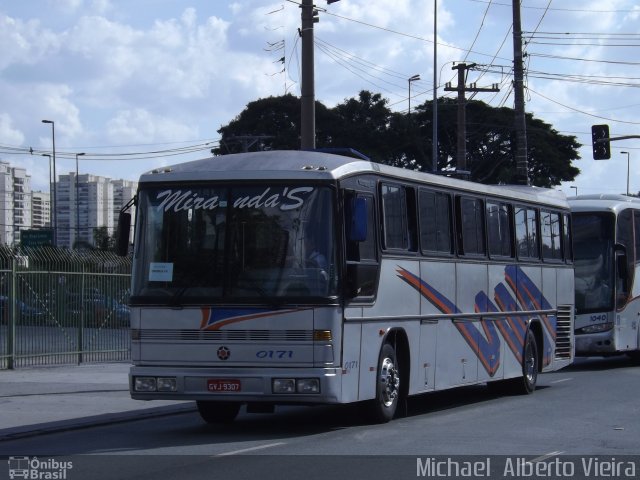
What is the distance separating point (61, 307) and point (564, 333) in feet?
34.0

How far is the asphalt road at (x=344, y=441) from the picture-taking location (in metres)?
11.1

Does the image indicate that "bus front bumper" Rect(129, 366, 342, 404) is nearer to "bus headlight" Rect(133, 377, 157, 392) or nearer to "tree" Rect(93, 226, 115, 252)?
"bus headlight" Rect(133, 377, 157, 392)

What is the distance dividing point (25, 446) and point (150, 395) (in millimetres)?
1493

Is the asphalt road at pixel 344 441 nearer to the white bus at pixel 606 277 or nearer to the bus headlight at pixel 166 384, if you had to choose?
the bus headlight at pixel 166 384

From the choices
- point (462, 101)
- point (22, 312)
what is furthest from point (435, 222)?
point (462, 101)

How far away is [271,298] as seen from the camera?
43.2 ft

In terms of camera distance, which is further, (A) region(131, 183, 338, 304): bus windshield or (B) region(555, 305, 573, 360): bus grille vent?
(B) region(555, 305, 573, 360): bus grille vent

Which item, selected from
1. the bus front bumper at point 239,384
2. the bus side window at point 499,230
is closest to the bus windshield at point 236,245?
the bus front bumper at point 239,384

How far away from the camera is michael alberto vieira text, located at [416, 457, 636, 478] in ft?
34.8

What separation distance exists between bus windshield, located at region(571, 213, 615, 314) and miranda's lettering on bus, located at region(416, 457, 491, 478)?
14.4 meters

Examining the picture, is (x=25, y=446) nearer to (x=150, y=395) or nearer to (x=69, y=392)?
(x=150, y=395)

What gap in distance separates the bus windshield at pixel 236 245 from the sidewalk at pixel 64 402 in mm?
2683


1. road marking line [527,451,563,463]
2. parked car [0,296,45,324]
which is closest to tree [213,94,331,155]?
parked car [0,296,45,324]

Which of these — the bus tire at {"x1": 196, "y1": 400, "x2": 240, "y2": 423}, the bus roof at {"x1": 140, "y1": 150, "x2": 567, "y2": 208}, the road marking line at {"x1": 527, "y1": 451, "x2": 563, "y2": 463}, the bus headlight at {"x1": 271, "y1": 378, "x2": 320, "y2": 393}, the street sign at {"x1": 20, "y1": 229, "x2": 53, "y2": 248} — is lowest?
the road marking line at {"x1": 527, "y1": 451, "x2": 563, "y2": 463}
